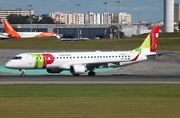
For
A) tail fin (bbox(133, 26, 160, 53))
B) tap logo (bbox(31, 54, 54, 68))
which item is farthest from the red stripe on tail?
tap logo (bbox(31, 54, 54, 68))

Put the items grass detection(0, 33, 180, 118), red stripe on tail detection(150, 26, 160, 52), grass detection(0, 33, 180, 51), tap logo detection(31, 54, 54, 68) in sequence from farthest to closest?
grass detection(0, 33, 180, 51), red stripe on tail detection(150, 26, 160, 52), tap logo detection(31, 54, 54, 68), grass detection(0, 33, 180, 118)

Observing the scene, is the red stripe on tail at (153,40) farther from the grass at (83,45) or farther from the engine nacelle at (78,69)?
the grass at (83,45)

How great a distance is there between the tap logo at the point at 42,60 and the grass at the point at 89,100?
10.3 meters

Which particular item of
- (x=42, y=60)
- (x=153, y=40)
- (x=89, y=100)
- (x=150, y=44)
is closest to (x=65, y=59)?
(x=42, y=60)

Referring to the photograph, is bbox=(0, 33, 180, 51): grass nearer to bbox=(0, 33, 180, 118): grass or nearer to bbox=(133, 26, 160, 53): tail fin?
bbox=(133, 26, 160, 53): tail fin

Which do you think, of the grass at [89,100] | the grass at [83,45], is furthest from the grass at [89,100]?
the grass at [83,45]

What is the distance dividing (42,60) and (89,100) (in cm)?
2114

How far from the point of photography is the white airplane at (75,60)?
172 feet

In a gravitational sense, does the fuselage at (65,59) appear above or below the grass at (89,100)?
above

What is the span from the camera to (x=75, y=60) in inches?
2126

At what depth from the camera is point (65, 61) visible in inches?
2112

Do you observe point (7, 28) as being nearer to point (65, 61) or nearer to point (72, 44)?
point (72, 44)

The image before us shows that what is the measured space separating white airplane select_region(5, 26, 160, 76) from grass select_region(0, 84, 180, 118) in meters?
10.4

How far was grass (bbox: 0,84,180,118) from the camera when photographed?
26.3 m
